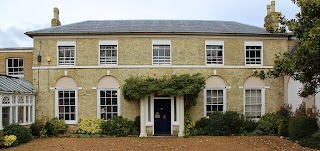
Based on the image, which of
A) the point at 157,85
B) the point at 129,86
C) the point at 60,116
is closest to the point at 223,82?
the point at 157,85

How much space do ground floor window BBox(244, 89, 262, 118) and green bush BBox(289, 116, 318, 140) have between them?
182 inches

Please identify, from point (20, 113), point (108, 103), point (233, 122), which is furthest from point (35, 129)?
point (233, 122)

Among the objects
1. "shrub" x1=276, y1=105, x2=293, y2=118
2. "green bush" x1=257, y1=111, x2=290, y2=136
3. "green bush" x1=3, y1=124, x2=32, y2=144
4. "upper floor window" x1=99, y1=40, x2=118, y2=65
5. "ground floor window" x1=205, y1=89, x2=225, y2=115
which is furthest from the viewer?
"ground floor window" x1=205, y1=89, x2=225, y2=115

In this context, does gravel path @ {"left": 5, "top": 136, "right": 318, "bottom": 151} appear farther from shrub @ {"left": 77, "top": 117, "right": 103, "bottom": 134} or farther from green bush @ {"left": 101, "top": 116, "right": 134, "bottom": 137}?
shrub @ {"left": 77, "top": 117, "right": 103, "bottom": 134}

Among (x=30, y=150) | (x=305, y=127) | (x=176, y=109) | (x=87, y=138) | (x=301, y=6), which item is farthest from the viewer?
(x=176, y=109)

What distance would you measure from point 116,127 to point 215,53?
782cm

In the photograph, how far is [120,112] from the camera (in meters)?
23.2

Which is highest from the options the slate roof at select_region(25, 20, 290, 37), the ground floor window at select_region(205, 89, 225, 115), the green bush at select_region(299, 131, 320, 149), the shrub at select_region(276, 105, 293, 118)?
the slate roof at select_region(25, 20, 290, 37)

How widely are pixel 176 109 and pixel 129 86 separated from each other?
3.25 m

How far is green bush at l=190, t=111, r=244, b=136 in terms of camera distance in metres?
21.7

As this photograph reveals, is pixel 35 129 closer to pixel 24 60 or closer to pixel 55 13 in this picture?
pixel 24 60

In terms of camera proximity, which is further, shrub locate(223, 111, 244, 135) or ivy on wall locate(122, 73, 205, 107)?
shrub locate(223, 111, 244, 135)

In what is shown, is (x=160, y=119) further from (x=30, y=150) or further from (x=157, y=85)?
(x=30, y=150)

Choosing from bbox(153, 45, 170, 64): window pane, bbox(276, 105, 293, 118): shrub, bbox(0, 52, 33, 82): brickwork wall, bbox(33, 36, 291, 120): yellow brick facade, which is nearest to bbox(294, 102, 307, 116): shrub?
bbox(276, 105, 293, 118): shrub
